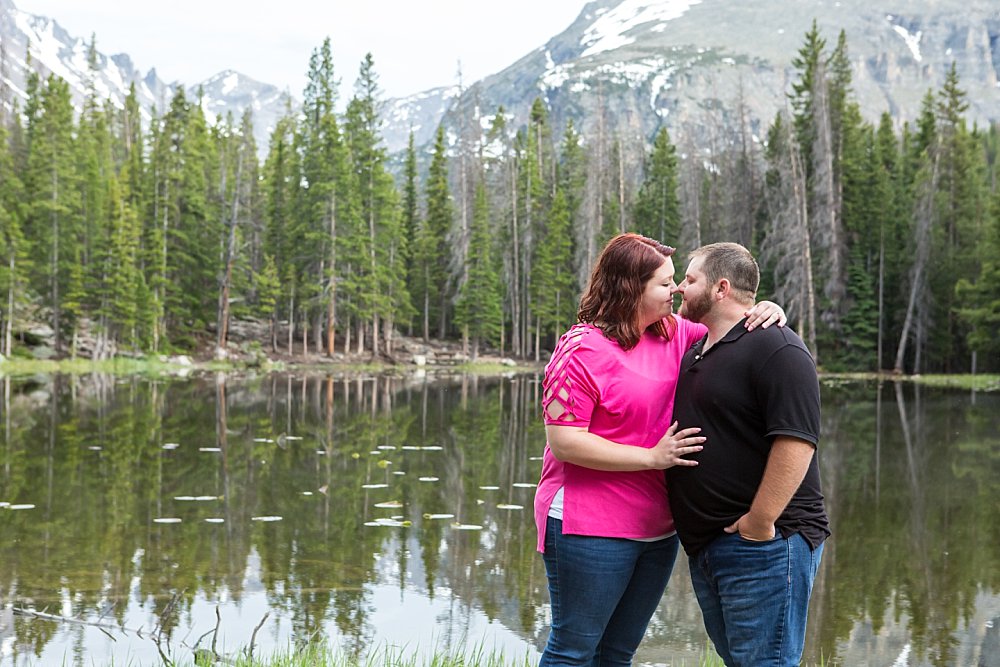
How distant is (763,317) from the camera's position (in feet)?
10.1

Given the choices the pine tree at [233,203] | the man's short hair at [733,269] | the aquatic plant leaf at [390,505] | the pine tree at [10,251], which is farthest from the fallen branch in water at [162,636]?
the pine tree at [233,203]

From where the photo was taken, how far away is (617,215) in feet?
180

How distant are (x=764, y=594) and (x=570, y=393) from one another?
853 millimetres

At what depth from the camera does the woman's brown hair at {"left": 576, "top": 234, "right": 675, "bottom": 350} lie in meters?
3.27

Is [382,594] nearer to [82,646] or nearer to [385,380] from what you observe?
[82,646]

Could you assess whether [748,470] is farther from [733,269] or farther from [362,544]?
[362,544]

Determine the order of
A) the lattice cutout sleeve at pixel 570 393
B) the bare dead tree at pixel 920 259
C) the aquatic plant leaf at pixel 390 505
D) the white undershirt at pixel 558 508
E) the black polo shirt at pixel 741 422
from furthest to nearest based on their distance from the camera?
the bare dead tree at pixel 920 259 < the aquatic plant leaf at pixel 390 505 < the white undershirt at pixel 558 508 < the lattice cutout sleeve at pixel 570 393 < the black polo shirt at pixel 741 422

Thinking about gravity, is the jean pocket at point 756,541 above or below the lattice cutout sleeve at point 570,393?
below

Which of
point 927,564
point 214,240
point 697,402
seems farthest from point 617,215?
point 697,402

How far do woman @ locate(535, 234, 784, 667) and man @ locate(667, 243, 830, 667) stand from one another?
0.10 metres

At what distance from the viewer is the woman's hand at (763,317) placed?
3062 mm

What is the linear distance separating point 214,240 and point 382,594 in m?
46.2

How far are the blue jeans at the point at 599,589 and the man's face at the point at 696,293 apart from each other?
2.55 ft

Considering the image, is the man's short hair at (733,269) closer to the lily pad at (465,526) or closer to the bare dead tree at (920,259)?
the lily pad at (465,526)
